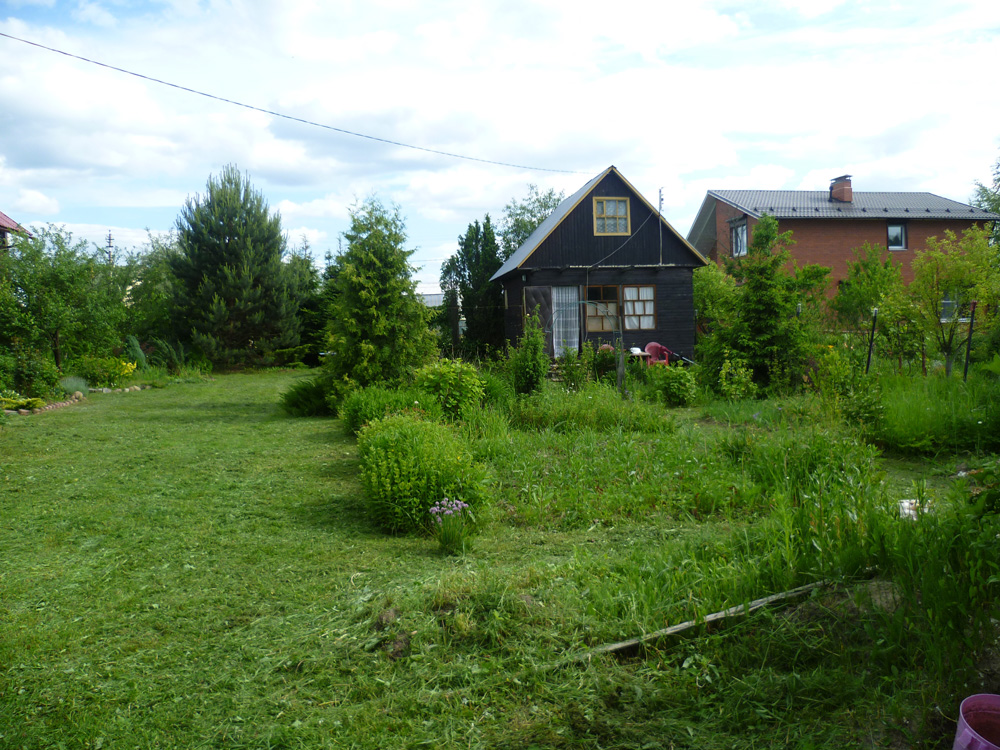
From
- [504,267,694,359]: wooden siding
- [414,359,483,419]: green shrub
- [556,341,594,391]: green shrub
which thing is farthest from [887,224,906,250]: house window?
[414,359,483,419]: green shrub

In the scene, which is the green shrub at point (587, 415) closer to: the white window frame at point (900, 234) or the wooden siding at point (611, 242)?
the wooden siding at point (611, 242)

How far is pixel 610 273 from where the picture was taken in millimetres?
20156

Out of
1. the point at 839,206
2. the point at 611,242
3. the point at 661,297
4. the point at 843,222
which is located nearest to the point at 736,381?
the point at 661,297

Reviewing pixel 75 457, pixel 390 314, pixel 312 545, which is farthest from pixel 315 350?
pixel 312 545

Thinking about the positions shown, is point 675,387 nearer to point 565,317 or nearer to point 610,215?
point 565,317

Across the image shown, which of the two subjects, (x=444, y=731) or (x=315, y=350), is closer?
(x=444, y=731)

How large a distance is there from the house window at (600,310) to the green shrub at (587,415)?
11276 millimetres

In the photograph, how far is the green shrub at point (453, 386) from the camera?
8.81 metres

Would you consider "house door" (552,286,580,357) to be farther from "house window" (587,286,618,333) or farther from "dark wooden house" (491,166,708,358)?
"house window" (587,286,618,333)

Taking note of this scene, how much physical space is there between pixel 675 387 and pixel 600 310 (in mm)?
9347

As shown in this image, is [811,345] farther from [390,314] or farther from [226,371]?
[226,371]

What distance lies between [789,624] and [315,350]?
22.9 m

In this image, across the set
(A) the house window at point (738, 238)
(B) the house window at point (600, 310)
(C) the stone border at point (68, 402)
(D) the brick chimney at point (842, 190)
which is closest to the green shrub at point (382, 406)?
(C) the stone border at point (68, 402)

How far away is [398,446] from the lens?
5461 mm
